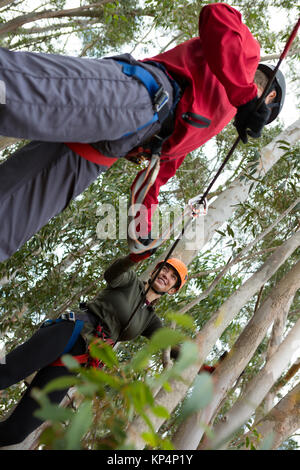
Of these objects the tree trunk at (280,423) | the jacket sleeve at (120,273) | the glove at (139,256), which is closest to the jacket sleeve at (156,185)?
the glove at (139,256)

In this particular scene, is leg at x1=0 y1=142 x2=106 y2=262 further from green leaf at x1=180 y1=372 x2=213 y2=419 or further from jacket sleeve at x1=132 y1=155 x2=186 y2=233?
green leaf at x1=180 y1=372 x2=213 y2=419

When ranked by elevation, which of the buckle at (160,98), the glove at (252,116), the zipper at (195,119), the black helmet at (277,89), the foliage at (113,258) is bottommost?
the foliage at (113,258)

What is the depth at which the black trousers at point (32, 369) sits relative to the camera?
1826mm

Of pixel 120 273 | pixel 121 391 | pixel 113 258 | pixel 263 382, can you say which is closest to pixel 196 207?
pixel 120 273

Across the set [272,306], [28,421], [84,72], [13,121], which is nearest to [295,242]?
[272,306]

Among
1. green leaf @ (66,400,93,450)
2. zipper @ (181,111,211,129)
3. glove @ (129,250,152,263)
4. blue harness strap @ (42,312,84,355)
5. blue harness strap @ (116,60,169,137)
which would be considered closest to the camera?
green leaf @ (66,400,93,450)

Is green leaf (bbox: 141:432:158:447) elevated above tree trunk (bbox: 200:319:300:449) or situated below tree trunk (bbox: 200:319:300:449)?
above

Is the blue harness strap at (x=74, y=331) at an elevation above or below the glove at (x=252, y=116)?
below

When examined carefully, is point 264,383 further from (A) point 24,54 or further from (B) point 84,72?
(A) point 24,54

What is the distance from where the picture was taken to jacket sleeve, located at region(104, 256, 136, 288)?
185 cm

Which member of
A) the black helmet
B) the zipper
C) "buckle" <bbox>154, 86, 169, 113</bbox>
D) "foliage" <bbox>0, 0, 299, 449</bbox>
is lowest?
"foliage" <bbox>0, 0, 299, 449</bbox>

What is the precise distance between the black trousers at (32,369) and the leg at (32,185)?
661 mm

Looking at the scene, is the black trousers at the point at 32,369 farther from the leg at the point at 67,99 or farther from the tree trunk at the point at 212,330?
the leg at the point at 67,99

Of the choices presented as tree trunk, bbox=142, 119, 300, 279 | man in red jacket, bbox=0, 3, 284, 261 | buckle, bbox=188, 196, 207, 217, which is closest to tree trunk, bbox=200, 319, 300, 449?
buckle, bbox=188, 196, 207, 217
